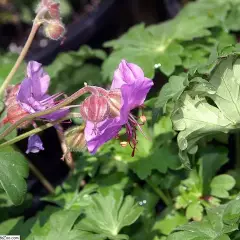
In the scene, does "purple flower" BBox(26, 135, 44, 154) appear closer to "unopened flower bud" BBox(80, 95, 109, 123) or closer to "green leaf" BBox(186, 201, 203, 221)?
"unopened flower bud" BBox(80, 95, 109, 123)

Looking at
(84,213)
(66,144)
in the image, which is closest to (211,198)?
(84,213)

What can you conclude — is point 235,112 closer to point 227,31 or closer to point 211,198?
point 211,198

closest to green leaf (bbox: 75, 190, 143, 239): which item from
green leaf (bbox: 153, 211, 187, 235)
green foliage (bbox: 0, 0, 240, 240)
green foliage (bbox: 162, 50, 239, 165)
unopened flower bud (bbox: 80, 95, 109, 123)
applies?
green foliage (bbox: 0, 0, 240, 240)

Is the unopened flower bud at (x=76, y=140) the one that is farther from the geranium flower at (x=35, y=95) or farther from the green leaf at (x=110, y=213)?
the green leaf at (x=110, y=213)

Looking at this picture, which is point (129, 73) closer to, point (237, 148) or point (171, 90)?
point (171, 90)

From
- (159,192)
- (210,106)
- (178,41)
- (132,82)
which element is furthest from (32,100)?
(178,41)

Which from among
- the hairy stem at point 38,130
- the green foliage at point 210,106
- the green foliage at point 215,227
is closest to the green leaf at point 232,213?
the green foliage at point 215,227

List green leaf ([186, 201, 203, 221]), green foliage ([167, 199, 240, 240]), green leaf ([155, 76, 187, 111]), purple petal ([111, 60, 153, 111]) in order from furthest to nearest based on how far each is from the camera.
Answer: green leaf ([186, 201, 203, 221])
green leaf ([155, 76, 187, 111])
green foliage ([167, 199, 240, 240])
purple petal ([111, 60, 153, 111])
